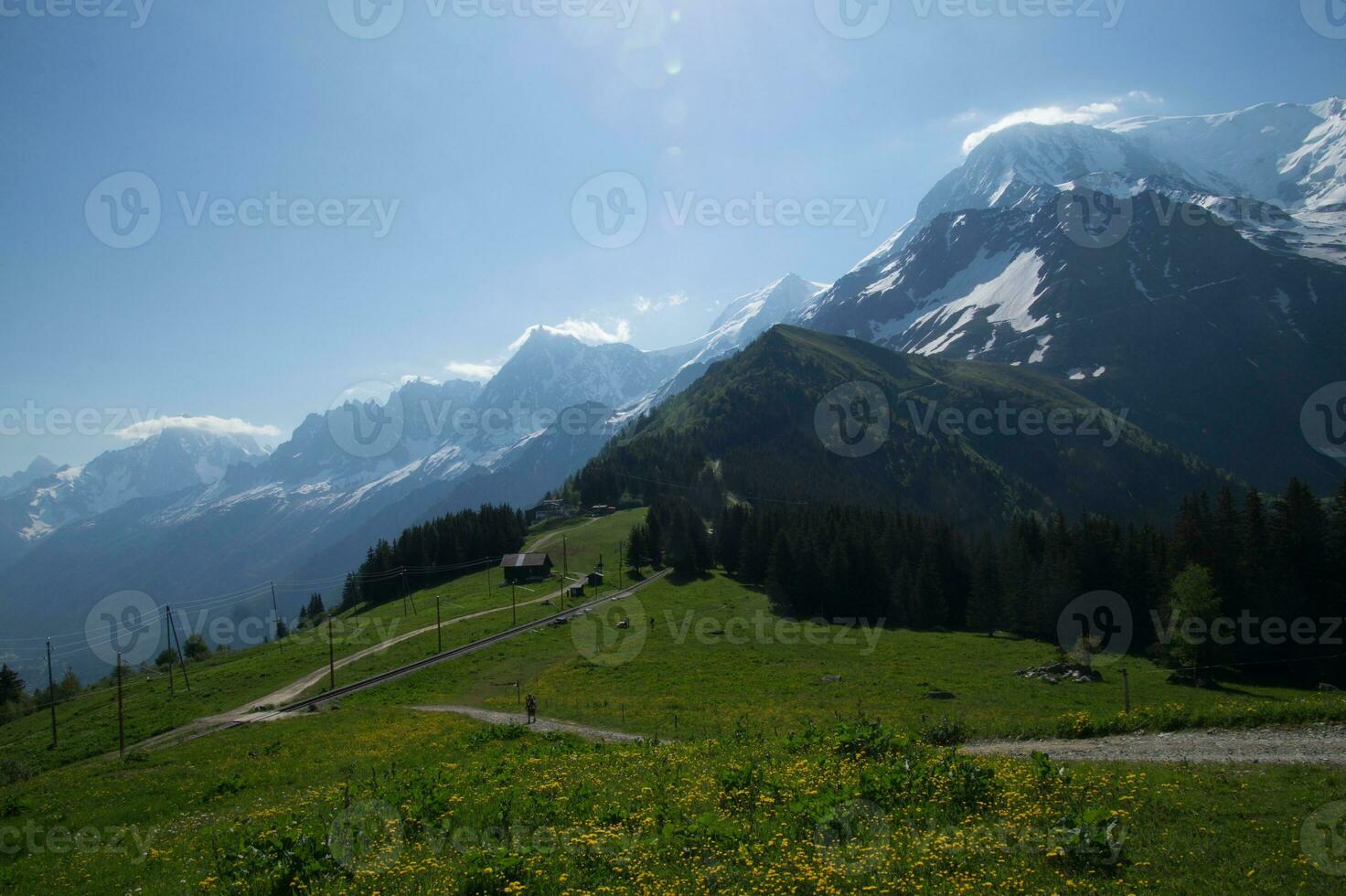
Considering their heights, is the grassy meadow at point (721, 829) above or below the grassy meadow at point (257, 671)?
above

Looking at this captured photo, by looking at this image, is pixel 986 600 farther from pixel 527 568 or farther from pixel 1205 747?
pixel 527 568

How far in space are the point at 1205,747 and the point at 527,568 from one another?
4131 inches

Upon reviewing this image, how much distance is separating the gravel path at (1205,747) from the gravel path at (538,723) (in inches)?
648

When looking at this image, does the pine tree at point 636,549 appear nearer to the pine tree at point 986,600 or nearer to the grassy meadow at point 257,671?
the grassy meadow at point 257,671

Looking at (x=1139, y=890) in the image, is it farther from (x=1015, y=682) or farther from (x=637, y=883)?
(x=1015, y=682)

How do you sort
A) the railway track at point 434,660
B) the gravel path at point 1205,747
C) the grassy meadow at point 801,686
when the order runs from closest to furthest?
the gravel path at point 1205,747 < the grassy meadow at point 801,686 < the railway track at point 434,660

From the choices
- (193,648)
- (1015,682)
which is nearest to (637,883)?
(1015,682)

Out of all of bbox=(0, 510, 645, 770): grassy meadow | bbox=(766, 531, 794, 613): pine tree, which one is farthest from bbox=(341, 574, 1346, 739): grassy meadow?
bbox=(0, 510, 645, 770): grassy meadow

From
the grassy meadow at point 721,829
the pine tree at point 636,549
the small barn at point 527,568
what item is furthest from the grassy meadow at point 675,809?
the pine tree at point 636,549

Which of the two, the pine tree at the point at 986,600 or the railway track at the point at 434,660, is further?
the pine tree at the point at 986,600

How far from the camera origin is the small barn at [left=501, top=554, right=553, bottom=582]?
4577 inches

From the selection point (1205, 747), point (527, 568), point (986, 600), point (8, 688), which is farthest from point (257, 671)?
point (986, 600)

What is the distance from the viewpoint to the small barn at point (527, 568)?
116 meters

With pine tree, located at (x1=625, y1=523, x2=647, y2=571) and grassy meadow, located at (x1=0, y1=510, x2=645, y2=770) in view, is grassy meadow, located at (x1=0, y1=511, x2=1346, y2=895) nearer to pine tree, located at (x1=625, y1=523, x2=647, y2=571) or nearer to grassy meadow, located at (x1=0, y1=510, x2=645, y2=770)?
grassy meadow, located at (x1=0, y1=510, x2=645, y2=770)
